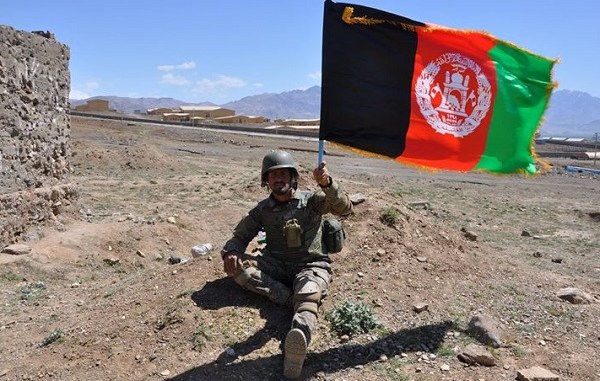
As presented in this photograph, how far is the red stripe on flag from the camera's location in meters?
5.42

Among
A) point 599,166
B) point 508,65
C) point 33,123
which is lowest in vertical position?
point 599,166

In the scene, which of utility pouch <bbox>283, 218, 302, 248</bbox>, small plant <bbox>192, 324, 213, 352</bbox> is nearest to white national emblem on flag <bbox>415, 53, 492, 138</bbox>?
utility pouch <bbox>283, 218, 302, 248</bbox>

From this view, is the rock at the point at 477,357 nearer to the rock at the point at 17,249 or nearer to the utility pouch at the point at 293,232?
the utility pouch at the point at 293,232

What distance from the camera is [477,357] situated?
→ 4934 mm

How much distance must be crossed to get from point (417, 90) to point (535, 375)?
2.73 m

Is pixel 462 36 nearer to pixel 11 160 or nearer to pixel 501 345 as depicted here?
pixel 501 345

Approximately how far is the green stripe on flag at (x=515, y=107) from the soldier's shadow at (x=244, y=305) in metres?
2.41

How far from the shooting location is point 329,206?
16.4 ft

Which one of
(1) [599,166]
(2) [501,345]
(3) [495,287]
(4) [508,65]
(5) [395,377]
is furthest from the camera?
(1) [599,166]

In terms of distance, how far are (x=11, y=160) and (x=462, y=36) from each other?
6996 millimetres

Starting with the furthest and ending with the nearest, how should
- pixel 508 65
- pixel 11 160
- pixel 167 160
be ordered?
pixel 167 160 < pixel 11 160 < pixel 508 65

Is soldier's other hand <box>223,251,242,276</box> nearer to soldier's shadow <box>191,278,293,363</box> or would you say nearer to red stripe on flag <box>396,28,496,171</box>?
soldier's shadow <box>191,278,293,363</box>

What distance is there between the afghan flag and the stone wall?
5806 mm

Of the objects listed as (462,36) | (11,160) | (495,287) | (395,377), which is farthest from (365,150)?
(11,160)
